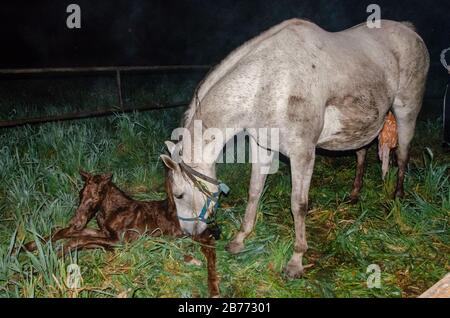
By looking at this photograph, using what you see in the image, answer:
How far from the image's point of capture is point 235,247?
3.38 m

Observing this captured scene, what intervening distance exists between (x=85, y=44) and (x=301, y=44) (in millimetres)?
13111

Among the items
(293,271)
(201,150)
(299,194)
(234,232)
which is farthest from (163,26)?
(293,271)

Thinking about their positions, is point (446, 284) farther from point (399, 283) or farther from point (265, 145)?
point (265, 145)

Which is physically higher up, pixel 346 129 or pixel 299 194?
pixel 346 129

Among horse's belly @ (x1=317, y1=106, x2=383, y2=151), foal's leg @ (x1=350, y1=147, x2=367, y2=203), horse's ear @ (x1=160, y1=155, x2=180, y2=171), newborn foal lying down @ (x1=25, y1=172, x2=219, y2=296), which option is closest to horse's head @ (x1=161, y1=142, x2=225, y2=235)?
horse's ear @ (x1=160, y1=155, x2=180, y2=171)

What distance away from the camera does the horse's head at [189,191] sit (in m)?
2.89

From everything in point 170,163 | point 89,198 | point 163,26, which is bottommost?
point 89,198

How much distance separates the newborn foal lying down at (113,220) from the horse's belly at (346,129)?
1525 millimetres

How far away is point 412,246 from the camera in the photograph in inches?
133

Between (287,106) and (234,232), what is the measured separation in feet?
5.19

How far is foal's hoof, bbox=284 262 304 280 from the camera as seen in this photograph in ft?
9.72

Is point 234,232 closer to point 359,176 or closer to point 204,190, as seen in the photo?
point 204,190

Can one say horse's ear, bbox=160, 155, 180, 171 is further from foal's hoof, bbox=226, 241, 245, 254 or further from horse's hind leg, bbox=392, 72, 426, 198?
horse's hind leg, bbox=392, 72, 426, 198

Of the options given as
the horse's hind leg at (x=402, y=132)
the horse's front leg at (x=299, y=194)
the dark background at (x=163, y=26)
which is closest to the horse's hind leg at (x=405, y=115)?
the horse's hind leg at (x=402, y=132)
